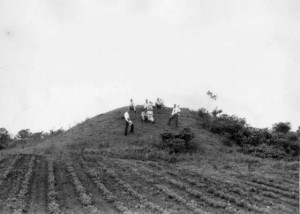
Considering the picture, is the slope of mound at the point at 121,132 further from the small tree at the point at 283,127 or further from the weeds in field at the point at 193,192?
the weeds in field at the point at 193,192

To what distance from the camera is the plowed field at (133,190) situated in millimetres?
10852

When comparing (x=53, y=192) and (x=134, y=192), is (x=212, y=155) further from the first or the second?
(x=53, y=192)

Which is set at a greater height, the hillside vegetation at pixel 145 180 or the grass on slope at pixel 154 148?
the grass on slope at pixel 154 148

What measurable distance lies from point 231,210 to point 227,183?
152 inches

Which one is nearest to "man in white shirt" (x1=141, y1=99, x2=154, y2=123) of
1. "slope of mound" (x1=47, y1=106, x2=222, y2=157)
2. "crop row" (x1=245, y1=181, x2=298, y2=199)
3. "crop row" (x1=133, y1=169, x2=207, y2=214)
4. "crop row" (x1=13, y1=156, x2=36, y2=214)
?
"slope of mound" (x1=47, y1=106, x2=222, y2=157)

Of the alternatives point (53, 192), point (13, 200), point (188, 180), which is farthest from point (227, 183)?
point (13, 200)

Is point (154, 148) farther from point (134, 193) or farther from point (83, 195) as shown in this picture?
point (83, 195)

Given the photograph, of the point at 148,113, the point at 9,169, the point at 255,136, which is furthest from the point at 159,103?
the point at 9,169

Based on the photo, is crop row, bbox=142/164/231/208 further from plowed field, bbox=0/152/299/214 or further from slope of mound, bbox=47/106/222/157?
slope of mound, bbox=47/106/222/157

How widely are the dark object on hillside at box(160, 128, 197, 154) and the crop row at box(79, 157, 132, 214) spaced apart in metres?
7.16

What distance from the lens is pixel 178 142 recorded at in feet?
78.4

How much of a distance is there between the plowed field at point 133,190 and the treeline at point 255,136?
363 inches

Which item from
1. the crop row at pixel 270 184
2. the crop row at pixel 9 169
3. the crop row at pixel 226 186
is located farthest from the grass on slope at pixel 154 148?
the crop row at pixel 9 169

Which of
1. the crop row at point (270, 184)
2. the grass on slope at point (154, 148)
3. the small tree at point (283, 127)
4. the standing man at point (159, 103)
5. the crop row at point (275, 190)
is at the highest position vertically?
the standing man at point (159, 103)
